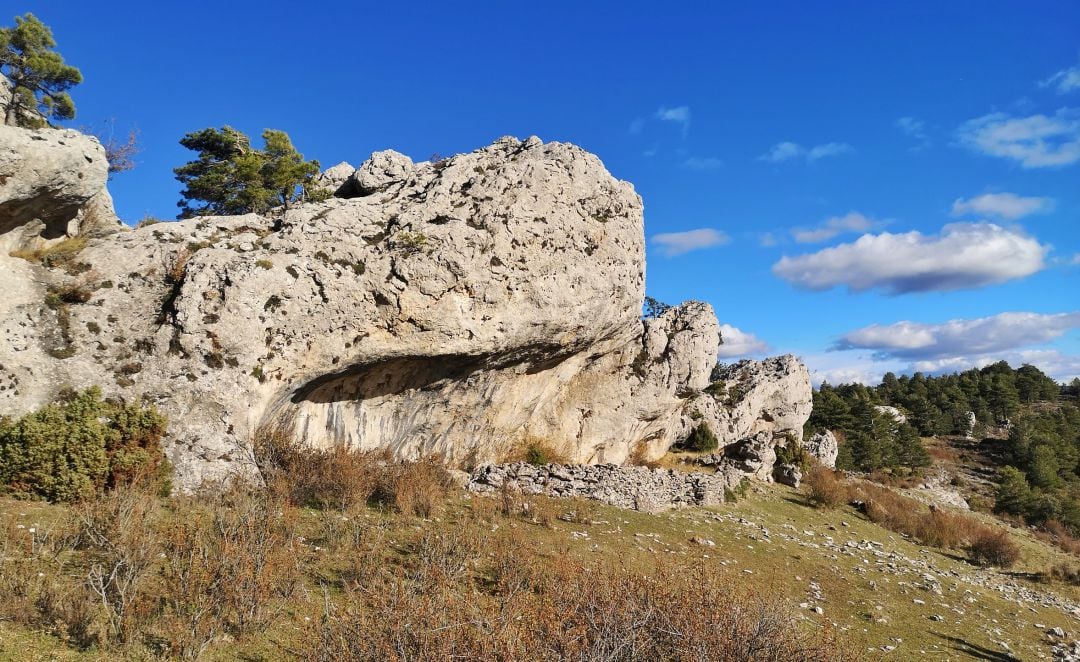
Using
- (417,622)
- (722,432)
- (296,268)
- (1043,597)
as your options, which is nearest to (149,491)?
(296,268)

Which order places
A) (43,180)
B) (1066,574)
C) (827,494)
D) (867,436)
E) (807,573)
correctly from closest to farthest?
(43,180) → (807,573) → (1066,574) → (827,494) → (867,436)

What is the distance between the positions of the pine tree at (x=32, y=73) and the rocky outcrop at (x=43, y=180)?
628 cm

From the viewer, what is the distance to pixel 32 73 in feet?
61.1

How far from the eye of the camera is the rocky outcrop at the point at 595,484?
59.8 feet

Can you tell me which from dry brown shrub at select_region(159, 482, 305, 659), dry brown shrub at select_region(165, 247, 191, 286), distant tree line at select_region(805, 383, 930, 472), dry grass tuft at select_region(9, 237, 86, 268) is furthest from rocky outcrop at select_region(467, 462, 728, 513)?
distant tree line at select_region(805, 383, 930, 472)

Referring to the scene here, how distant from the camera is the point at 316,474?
44.0 ft

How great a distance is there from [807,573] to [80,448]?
17.1 meters

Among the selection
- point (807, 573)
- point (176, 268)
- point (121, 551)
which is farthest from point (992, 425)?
point (121, 551)

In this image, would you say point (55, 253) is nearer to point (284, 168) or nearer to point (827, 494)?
point (284, 168)

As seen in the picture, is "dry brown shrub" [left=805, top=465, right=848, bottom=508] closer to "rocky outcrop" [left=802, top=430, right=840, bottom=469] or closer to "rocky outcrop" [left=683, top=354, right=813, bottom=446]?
"rocky outcrop" [left=683, top=354, right=813, bottom=446]

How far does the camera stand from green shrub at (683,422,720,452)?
31688 mm

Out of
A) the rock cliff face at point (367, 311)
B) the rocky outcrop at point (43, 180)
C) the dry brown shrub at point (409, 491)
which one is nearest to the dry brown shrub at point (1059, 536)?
the rock cliff face at point (367, 311)

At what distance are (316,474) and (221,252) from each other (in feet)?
21.5

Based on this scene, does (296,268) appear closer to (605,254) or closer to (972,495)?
(605,254)
